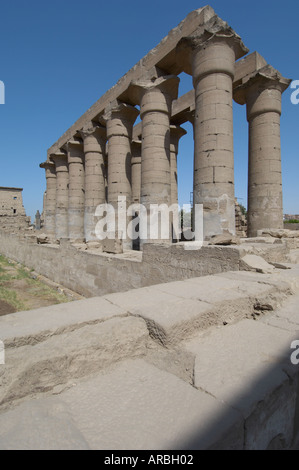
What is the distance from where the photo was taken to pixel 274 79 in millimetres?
9898

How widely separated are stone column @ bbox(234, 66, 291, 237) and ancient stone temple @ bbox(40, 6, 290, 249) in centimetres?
4

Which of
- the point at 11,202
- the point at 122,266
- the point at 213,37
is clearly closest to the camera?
the point at 122,266

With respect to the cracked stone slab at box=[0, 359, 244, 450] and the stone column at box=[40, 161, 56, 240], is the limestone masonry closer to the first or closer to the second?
the cracked stone slab at box=[0, 359, 244, 450]

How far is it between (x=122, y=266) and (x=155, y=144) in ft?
17.4

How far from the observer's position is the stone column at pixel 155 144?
1034 cm

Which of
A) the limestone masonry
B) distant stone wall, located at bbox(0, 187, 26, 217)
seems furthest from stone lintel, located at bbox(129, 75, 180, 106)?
distant stone wall, located at bbox(0, 187, 26, 217)

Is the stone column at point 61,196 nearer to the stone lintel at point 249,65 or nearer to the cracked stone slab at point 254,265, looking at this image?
the stone lintel at point 249,65

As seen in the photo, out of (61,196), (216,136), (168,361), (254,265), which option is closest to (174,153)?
(216,136)

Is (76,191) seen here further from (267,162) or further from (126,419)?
(126,419)

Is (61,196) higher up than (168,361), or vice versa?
(61,196)

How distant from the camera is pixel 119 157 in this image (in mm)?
13219

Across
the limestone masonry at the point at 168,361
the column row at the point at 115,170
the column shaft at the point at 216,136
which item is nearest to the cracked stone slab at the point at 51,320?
the limestone masonry at the point at 168,361

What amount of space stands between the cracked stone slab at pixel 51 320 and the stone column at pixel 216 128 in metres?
6.44

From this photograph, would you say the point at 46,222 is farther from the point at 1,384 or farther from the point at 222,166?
the point at 1,384
